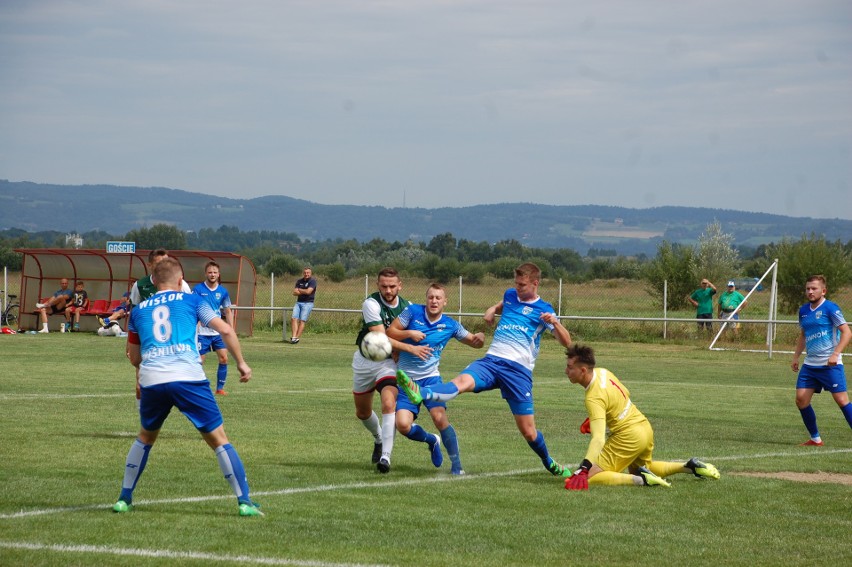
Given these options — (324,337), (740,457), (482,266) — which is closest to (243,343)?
(324,337)

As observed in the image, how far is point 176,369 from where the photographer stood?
25.5 ft

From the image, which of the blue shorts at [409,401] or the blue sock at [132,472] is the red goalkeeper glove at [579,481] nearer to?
the blue shorts at [409,401]

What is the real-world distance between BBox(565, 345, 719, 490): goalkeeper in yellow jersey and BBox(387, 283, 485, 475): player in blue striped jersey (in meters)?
1.10

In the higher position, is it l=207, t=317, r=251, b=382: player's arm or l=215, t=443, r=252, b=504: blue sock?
l=207, t=317, r=251, b=382: player's arm

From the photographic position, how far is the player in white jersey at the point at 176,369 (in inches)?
307

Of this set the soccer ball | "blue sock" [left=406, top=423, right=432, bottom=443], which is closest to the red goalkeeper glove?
"blue sock" [left=406, top=423, right=432, bottom=443]

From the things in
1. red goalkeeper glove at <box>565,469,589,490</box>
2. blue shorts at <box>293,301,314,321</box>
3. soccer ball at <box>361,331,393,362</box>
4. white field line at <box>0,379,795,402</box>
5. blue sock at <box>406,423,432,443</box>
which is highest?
soccer ball at <box>361,331,393,362</box>

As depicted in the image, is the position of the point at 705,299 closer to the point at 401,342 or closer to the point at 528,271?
the point at 528,271

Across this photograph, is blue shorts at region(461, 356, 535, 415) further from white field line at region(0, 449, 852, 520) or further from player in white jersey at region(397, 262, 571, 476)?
white field line at region(0, 449, 852, 520)

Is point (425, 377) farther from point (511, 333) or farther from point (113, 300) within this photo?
point (113, 300)

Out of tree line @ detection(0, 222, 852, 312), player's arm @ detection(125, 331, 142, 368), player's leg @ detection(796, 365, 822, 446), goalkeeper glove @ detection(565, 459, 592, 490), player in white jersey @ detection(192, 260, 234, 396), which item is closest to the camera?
goalkeeper glove @ detection(565, 459, 592, 490)

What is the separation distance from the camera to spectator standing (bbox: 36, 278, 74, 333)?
116 feet

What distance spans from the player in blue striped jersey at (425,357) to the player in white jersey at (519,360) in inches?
10.3

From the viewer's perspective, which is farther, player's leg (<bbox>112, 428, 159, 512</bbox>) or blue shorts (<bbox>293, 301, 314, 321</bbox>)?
blue shorts (<bbox>293, 301, 314, 321</bbox>)
